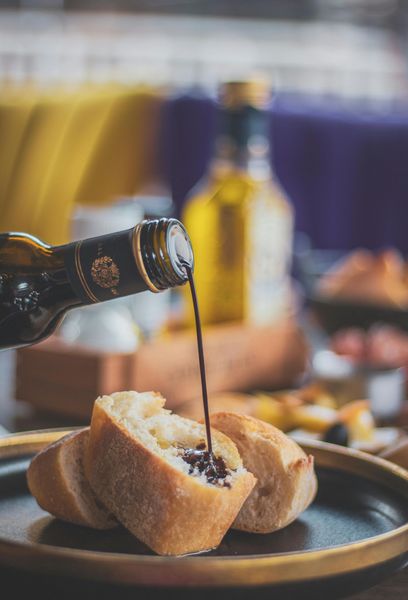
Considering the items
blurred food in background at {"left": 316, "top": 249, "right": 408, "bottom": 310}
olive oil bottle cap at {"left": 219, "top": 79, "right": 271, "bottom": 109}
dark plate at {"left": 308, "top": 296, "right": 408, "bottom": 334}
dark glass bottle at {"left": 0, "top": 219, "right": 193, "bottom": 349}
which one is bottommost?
dark plate at {"left": 308, "top": 296, "right": 408, "bottom": 334}

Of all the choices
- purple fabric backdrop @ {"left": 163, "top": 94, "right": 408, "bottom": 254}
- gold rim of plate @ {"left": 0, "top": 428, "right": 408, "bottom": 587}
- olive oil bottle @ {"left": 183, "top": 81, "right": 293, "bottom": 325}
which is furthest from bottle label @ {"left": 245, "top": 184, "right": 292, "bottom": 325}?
purple fabric backdrop @ {"left": 163, "top": 94, "right": 408, "bottom": 254}

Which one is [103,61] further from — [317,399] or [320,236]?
[317,399]

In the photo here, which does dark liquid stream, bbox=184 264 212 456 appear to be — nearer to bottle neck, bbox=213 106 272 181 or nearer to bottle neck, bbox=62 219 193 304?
bottle neck, bbox=62 219 193 304

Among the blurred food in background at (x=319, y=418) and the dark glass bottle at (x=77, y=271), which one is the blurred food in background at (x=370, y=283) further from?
the dark glass bottle at (x=77, y=271)

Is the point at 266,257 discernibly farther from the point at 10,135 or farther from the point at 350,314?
the point at 10,135

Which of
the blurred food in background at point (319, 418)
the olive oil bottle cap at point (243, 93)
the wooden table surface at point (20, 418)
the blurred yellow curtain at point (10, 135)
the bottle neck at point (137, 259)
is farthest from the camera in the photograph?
the blurred yellow curtain at point (10, 135)

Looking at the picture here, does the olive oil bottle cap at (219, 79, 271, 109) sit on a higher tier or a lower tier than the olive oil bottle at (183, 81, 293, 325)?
higher

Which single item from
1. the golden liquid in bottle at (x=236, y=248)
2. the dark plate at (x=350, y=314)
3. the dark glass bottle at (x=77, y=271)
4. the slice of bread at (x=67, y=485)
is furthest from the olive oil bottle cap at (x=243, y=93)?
the slice of bread at (x=67, y=485)
